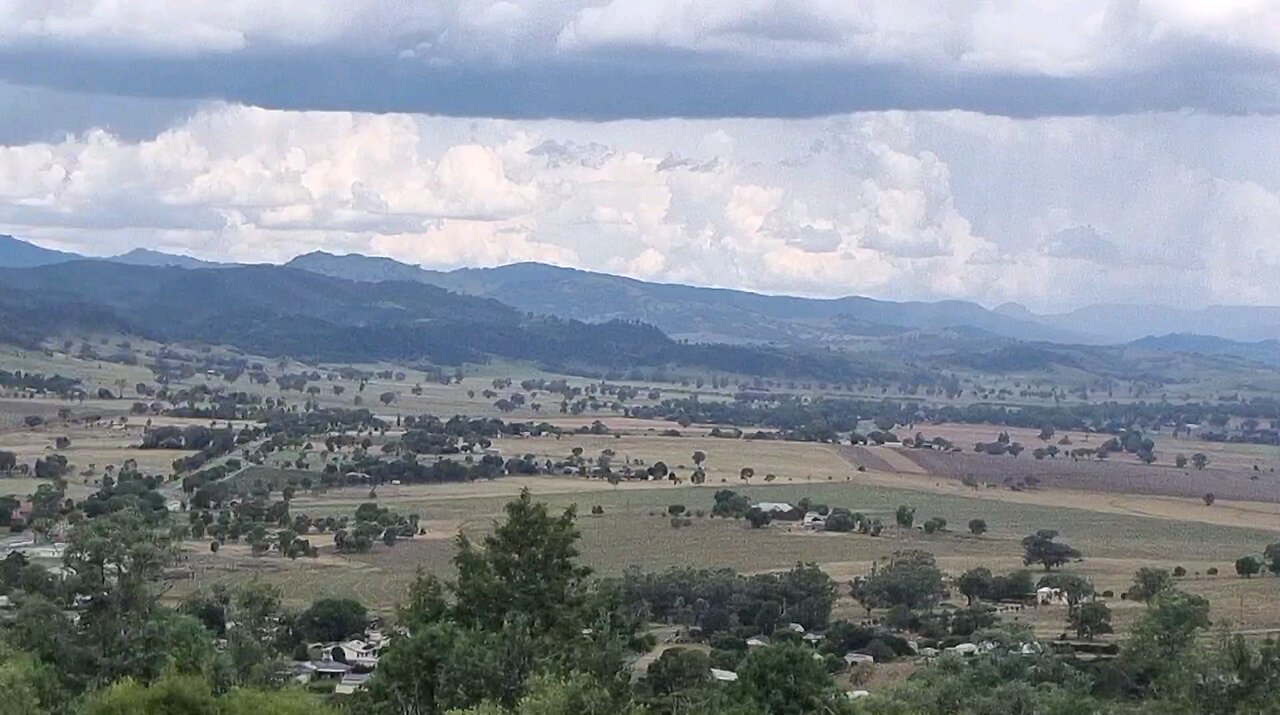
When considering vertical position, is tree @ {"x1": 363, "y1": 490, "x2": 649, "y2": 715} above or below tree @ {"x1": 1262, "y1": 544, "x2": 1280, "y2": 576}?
above

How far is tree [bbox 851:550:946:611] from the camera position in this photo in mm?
75812

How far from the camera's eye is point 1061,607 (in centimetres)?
7719

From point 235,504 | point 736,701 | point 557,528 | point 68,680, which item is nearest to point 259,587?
point 68,680

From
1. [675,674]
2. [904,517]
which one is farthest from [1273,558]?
[675,674]

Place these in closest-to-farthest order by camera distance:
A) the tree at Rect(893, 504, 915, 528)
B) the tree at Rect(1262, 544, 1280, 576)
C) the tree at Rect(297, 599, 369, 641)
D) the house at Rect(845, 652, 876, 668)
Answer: the house at Rect(845, 652, 876, 668), the tree at Rect(297, 599, 369, 641), the tree at Rect(1262, 544, 1280, 576), the tree at Rect(893, 504, 915, 528)

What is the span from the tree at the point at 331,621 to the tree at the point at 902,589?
2313 centimetres

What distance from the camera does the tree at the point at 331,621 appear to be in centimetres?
6575

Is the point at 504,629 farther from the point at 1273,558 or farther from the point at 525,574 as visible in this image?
the point at 1273,558

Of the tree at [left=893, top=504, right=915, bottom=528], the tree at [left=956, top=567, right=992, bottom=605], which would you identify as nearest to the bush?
the tree at [left=956, top=567, right=992, bottom=605]

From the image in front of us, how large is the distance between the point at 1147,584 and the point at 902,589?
36.4 feet

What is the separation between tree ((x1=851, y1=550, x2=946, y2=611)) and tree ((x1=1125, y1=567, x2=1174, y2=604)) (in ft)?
28.3

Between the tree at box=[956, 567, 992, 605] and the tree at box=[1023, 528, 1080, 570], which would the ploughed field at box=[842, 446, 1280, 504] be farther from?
the tree at box=[956, 567, 992, 605]

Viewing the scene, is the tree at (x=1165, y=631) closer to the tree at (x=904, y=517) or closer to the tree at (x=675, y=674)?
the tree at (x=675, y=674)

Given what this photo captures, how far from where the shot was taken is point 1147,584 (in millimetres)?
76875
